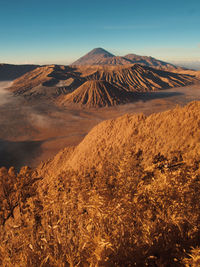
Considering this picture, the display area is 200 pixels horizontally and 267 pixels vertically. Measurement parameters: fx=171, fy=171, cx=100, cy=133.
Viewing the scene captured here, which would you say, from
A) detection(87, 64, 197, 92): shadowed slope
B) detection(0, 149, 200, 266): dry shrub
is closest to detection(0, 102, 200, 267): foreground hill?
detection(0, 149, 200, 266): dry shrub

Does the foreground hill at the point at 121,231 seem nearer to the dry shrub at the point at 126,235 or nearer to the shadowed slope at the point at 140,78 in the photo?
the dry shrub at the point at 126,235

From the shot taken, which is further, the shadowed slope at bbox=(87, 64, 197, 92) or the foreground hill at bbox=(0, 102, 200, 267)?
the shadowed slope at bbox=(87, 64, 197, 92)

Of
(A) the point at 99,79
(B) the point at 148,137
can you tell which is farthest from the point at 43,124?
(A) the point at 99,79

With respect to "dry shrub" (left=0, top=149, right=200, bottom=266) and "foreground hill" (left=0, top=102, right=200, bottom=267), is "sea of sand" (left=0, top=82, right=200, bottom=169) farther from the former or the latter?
"dry shrub" (left=0, top=149, right=200, bottom=266)

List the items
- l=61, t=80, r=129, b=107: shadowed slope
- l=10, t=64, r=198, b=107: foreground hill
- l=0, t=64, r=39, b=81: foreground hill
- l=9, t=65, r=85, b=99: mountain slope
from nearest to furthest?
l=61, t=80, r=129, b=107: shadowed slope, l=9, t=65, r=85, b=99: mountain slope, l=10, t=64, r=198, b=107: foreground hill, l=0, t=64, r=39, b=81: foreground hill

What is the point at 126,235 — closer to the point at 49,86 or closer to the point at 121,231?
the point at 121,231

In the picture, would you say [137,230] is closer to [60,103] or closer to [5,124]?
[5,124]

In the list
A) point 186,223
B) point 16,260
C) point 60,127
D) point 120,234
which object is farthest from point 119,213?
point 60,127
